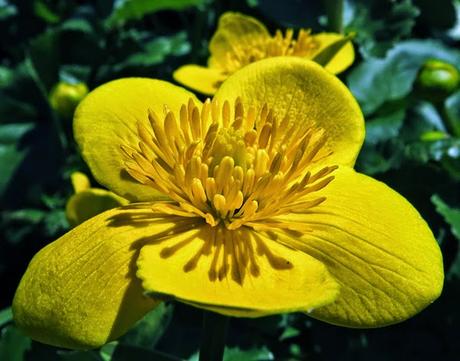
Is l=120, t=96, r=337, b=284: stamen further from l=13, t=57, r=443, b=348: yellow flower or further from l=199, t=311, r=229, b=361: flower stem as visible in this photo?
l=199, t=311, r=229, b=361: flower stem

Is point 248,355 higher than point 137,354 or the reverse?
the reverse

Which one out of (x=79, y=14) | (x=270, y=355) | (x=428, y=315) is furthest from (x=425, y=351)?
(x=79, y=14)

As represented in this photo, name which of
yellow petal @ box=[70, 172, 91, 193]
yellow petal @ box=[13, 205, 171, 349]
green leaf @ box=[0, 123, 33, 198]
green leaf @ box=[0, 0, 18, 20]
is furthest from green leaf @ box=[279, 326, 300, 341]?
green leaf @ box=[0, 0, 18, 20]

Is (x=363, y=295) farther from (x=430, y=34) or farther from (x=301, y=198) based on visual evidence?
(x=430, y=34)

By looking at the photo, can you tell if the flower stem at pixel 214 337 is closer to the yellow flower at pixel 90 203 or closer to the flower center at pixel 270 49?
the yellow flower at pixel 90 203

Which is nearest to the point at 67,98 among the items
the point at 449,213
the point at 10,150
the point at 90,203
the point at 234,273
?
the point at 10,150

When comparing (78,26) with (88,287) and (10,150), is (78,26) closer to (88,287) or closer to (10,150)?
(10,150)
